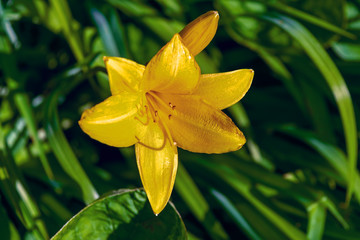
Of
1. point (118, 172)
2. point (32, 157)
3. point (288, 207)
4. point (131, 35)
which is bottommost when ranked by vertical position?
point (288, 207)

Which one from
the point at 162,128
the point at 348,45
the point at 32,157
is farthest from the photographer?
the point at 348,45

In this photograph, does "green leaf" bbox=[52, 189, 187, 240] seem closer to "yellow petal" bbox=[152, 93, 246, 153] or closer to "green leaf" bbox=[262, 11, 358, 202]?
"yellow petal" bbox=[152, 93, 246, 153]

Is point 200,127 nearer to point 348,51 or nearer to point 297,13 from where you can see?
point 297,13

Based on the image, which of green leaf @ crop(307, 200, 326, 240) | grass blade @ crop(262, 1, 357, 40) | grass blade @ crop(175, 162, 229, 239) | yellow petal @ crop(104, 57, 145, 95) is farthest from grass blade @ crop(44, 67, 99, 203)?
grass blade @ crop(262, 1, 357, 40)

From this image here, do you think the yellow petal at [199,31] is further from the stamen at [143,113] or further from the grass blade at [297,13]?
the grass blade at [297,13]

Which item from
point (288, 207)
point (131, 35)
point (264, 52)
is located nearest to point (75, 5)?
point (131, 35)

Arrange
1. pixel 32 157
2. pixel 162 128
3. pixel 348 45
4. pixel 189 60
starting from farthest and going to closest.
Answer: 1. pixel 348 45
2. pixel 32 157
3. pixel 162 128
4. pixel 189 60

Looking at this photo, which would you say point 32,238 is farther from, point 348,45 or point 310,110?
point 348,45
